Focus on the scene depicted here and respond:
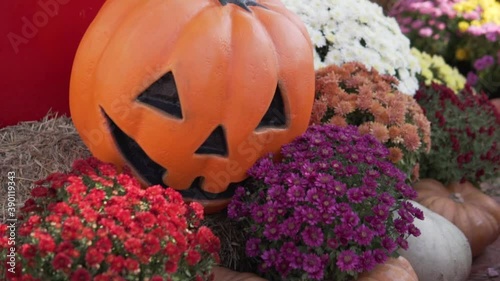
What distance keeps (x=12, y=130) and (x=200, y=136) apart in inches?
39.6

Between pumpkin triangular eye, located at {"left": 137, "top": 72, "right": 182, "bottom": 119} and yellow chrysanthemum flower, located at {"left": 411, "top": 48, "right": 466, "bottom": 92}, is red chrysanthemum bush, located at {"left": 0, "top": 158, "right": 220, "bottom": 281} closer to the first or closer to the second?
pumpkin triangular eye, located at {"left": 137, "top": 72, "right": 182, "bottom": 119}

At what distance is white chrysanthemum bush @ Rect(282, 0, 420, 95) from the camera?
13.4 ft

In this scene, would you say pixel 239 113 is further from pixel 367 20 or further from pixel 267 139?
pixel 367 20

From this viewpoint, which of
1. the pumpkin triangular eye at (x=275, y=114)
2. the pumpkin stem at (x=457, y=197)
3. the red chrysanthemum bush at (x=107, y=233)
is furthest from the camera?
the pumpkin stem at (x=457, y=197)

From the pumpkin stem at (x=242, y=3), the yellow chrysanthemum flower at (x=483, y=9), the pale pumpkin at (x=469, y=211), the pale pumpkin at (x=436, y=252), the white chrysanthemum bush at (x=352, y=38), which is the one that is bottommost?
the pale pumpkin at (x=469, y=211)

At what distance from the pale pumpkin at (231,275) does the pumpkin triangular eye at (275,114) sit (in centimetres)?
58

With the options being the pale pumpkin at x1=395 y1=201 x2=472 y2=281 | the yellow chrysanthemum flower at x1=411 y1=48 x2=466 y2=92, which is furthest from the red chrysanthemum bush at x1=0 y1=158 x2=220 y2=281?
the yellow chrysanthemum flower at x1=411 y1=48 x2=466 y2=92

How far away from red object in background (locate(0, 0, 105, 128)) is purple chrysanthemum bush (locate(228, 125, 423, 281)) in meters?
1.08

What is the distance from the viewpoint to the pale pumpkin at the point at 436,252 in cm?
310

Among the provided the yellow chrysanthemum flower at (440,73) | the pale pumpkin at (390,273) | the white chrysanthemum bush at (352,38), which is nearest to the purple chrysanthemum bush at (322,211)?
the pale pumpkin at (390,273)

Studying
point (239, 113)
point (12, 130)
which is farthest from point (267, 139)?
point (12, 130)

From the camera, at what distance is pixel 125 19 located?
8.74ft

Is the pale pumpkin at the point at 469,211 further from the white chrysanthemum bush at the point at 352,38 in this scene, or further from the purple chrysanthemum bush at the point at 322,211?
the purple chrysanthemum bush at the point at 322,211

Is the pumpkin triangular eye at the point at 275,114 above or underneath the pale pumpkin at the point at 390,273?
above
